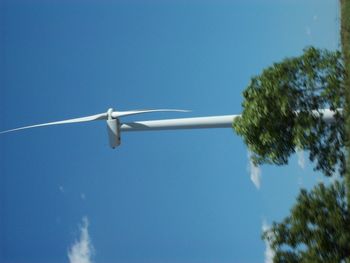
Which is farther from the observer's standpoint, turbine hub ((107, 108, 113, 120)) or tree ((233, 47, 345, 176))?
turbine hub ((107, 108, 113, 120))

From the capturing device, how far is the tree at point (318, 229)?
24.5m

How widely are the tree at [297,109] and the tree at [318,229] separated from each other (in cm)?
334

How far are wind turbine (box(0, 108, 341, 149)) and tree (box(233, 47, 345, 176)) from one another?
81 cm

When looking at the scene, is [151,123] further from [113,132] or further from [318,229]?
[318,229]

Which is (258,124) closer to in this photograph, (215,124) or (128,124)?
(215,124)

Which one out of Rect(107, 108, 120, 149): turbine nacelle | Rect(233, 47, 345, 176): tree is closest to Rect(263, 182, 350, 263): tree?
Rect(233, 47, 345, 176): tree

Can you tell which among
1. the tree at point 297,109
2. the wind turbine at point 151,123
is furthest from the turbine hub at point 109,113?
the tree at point 297,109

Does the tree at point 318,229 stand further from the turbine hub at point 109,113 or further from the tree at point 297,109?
the turbine hub at point 109,113

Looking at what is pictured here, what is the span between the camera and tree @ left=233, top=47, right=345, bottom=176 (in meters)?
27.9

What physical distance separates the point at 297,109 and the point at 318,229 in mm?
7039

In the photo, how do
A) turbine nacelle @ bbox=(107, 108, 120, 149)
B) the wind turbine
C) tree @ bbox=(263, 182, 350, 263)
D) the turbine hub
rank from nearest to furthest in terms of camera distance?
tree @ bbox=(263, 182, 350, 263)
the wind turbine
turbine nacelle @ bbox=(107, 108, 120, 149)
the turbine hub

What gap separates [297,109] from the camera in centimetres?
2841

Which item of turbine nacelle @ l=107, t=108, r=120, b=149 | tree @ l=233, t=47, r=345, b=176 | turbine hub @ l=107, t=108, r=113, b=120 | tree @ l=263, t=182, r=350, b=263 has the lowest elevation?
tree @ l=263, t=182, r=350, b=263

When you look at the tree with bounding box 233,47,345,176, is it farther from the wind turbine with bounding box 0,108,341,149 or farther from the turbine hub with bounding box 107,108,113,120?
the turbine hub with bounding box 107,108,113,120
